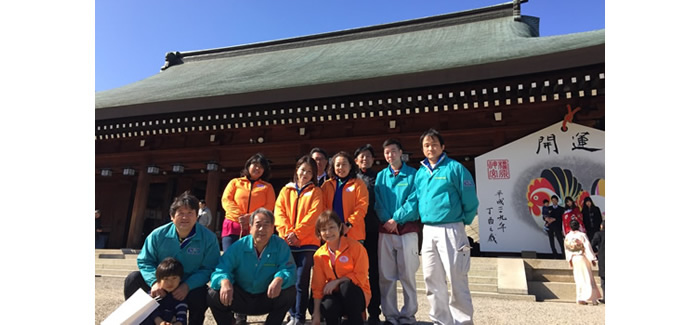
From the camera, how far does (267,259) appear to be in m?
3.00

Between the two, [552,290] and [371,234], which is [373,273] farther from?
[552,290]

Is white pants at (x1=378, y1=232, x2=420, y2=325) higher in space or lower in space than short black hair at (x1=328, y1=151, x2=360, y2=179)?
lower

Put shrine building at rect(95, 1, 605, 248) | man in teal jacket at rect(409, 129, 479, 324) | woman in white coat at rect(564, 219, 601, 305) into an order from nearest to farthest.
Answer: man in teal jacket at rect(409, 129, 479, 324), woman in white coat at rect(564, 219, 601, 305), shrine building at rect(95, 1, 605, 248)

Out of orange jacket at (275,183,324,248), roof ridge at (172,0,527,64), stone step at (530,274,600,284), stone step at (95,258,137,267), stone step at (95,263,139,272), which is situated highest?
roof ridge at (172,0,527,64)

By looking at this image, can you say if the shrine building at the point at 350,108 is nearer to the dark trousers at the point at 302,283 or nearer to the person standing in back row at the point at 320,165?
the person standing in back row at the point at 320,165

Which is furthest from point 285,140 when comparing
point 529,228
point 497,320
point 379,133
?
point 497,320

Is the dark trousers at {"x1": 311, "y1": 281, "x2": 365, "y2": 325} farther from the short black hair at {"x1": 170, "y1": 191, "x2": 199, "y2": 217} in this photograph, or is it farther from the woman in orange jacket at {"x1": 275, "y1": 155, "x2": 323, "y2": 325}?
the short black hair at {"x1": 170, "y1": 191, "x2": 199, "y2": 217}

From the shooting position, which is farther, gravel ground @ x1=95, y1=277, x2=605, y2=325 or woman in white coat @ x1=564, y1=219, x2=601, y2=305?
woman in white coat @ x1=564, y1=219, x2=601, y2=305

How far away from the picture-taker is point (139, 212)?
9.45 meters

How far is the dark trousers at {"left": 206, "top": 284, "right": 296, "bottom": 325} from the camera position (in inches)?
113

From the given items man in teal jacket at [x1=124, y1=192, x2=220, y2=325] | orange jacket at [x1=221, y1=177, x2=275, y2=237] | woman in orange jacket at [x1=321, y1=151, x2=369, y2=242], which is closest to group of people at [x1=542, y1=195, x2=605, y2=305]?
woman in orange jacket at [x1=321, y1=151, x2=369, y2=242]

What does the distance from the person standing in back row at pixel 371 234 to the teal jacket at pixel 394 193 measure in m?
0.08

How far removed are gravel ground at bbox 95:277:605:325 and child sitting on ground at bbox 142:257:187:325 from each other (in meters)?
0.92

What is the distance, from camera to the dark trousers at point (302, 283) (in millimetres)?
3223
